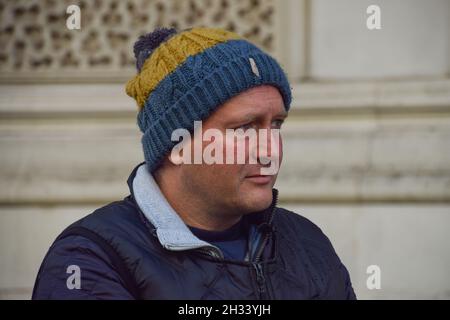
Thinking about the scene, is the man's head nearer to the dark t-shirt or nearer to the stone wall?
the dark t-shirt

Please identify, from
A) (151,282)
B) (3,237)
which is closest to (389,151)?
(3,237)

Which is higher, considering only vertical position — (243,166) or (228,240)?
(243,166)

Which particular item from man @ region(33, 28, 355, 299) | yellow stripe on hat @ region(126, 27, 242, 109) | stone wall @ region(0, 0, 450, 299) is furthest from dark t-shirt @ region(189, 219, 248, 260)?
stone wall @ region(0, 0, 450, 299)

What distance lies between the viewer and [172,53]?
7.14 feet

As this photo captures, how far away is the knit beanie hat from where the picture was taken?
2.13 metres

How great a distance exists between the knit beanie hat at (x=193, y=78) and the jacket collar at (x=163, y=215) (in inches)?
2.7

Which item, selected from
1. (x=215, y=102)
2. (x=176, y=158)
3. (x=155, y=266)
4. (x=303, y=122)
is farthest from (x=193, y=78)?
(x=303, y=122)

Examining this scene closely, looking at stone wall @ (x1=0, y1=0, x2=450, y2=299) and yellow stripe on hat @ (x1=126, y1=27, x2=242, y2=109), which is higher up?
yellow stripe on hat @ (x1=126, y1=27, x2=242, y2=109)

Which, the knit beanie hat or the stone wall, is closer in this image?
the knit beanie hat

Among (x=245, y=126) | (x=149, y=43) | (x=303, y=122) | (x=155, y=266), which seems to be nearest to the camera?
(x=155, y=266)

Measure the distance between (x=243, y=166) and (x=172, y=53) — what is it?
12.2 inches

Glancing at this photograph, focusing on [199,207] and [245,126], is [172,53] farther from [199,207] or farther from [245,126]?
[199,207]

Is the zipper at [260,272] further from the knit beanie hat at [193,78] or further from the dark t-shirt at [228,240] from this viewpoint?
the knit beanie hat at [193,78]

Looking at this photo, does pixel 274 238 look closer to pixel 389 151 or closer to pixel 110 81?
pixel 389 151
